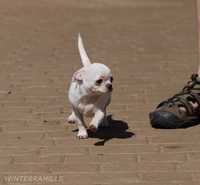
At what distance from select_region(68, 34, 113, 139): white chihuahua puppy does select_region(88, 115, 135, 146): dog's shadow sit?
11 centimetres

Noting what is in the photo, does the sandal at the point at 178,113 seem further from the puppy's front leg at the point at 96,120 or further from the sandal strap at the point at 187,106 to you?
the puppy's front leg at the point at 96,120

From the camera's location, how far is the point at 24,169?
439 cm

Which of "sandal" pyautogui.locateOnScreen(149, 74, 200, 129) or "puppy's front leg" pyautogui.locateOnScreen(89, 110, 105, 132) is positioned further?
"sandal" pyautogui.locateOnScreen(149, 74, 200, 129)

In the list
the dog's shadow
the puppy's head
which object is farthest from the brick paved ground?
the puppy's head

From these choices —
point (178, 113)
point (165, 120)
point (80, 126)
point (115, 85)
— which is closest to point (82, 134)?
point (80, 126)

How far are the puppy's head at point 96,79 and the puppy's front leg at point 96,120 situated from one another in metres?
0.17

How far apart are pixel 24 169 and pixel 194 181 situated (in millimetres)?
1025

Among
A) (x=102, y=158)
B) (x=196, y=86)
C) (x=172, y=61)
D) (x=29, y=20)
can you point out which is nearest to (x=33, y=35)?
(x=29, y=20)

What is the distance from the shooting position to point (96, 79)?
4.70 meters

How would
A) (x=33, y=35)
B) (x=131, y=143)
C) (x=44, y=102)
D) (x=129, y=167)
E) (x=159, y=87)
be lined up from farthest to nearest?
(x=33, y=35) < (x=159, y=87) < (x=44, y=102) < (x=131, y=143) < (x=129, y=167)

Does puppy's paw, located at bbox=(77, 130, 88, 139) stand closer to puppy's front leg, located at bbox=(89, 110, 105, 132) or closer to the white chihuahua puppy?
the white chihuahua puppy

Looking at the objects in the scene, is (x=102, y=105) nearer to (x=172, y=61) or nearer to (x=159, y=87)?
(x=159, y=87)

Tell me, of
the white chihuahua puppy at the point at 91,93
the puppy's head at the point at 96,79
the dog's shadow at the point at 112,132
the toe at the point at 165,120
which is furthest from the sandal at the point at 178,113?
the puppy's head at the point at 96,79

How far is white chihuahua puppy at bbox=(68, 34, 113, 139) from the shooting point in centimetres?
471
